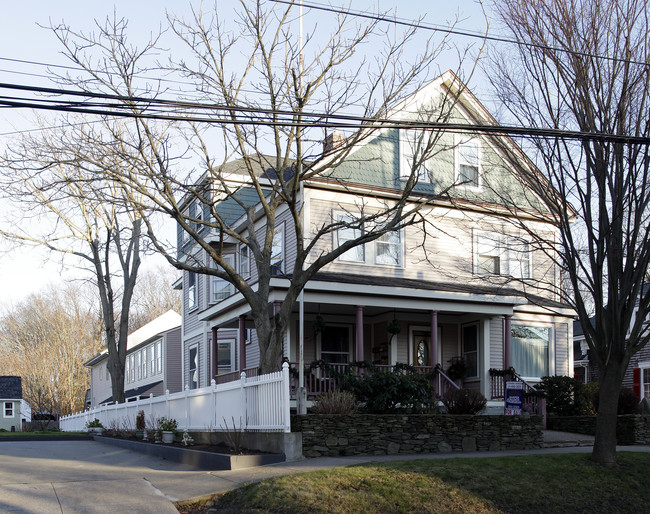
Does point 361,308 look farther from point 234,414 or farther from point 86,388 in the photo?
point 86,388

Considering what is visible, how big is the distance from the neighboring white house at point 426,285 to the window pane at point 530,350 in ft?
0.11

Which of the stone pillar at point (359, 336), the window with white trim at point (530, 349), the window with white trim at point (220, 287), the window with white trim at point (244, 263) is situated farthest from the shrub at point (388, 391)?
the window with white trim at point (220, 287)

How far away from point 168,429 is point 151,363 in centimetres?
2467

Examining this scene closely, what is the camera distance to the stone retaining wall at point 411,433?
538 inches

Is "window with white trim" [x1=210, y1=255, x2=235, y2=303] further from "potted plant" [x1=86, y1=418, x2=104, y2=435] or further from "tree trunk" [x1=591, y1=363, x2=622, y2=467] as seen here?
"tree trunk" [x1=591, y1=363, x2=622, y2=467]

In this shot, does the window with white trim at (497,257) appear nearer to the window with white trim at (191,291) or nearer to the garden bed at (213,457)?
the garden bed at (213,457)

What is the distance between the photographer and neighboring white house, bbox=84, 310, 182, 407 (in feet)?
121

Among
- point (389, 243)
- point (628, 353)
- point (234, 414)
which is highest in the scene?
point (389, 243)

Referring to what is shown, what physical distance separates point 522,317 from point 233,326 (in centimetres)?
950

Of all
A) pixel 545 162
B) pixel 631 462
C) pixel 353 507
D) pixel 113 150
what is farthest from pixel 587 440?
pixel 113 150

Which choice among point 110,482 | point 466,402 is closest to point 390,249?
point 466,402

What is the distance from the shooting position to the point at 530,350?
2306 cm

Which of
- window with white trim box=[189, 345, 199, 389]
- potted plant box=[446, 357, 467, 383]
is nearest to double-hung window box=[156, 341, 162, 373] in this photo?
window with white trim box=[189, 345, 199, 389]

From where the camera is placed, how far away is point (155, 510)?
9172 mm
